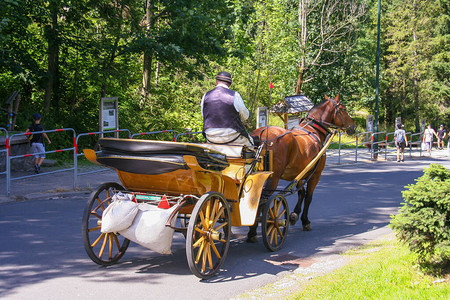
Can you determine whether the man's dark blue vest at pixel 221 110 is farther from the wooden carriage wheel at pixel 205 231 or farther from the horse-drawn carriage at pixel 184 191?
the wooden carriage wheel at pixel 205 231

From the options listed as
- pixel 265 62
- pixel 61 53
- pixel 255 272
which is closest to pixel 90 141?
pixel 61 53

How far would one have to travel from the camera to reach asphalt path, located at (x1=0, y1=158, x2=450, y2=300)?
580 cm

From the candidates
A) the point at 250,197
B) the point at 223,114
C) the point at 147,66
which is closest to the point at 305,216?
the point at 250,197

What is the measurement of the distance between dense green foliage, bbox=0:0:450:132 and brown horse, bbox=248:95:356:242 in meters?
7.56

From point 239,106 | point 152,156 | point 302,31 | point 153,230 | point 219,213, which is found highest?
point 302,31

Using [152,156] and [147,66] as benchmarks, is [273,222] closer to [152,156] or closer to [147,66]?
[152,156]

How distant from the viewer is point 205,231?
6.09 m

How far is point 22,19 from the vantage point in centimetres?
1617

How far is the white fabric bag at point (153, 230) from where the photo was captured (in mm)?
5926

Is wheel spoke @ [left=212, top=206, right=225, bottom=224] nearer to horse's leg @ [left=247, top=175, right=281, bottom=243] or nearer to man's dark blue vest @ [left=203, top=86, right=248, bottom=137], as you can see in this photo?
man's dark blue vest @ [left=203, top=86, right=248, bottom=137]

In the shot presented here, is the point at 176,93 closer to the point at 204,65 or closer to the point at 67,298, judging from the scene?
the point at 204,65

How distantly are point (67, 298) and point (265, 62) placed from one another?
22153 mm

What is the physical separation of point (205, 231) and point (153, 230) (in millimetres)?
599

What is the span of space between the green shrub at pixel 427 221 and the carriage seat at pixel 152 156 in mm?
2239
